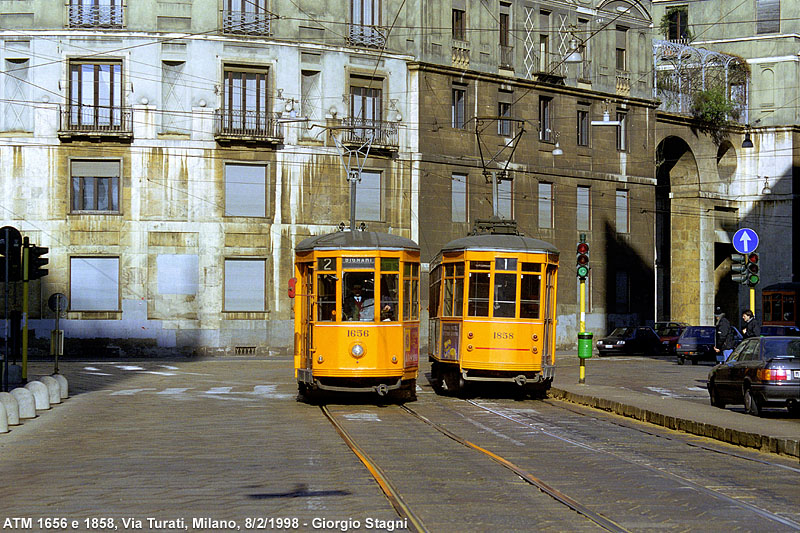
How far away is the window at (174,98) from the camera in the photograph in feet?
146

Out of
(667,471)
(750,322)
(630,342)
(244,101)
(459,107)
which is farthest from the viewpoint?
(459,107)

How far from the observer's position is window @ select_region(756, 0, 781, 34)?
6325cm

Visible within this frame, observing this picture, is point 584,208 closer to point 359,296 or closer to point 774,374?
point 359,296

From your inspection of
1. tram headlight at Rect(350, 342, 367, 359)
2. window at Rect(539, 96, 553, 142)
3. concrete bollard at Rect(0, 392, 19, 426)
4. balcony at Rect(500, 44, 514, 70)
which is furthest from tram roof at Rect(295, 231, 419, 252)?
window at Rect(539, 96, 553, 142)

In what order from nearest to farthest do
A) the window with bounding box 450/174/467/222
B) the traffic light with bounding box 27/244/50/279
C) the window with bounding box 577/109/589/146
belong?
the traffic light with bounding box 27/244/50/279 → the window with bounding box 450/174/467/222 → the window with bounding box 577/109/589/146

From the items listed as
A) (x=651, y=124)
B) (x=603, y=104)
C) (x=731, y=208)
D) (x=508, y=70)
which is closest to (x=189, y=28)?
(x=508, y=70)

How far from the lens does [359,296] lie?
21.5 metres

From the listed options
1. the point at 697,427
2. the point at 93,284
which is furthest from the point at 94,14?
the point at 697,427

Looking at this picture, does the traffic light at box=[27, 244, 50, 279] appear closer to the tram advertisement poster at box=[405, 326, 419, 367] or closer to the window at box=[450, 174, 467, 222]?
the tram advertisement poster at box=[405, 326, 419, 367]

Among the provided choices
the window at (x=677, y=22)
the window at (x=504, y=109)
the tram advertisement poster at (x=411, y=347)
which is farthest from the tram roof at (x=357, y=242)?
the window at (x=677, y=22)

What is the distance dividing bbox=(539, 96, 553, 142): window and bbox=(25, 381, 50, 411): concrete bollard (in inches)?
1356

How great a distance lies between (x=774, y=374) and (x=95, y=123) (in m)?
30.9

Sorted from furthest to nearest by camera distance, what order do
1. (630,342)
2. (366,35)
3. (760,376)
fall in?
(630,342)
(366,35)
(760,376)

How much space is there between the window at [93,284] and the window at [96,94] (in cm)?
505
